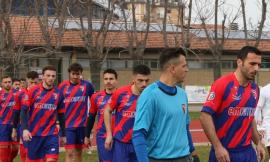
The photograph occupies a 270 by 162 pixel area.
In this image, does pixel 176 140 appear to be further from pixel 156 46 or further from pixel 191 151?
pixel 156 46

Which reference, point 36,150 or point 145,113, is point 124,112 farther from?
point 145,113

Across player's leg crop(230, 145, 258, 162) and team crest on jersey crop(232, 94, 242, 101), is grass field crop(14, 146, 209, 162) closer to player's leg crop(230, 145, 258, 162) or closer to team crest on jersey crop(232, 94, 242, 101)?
player's leg crop(230, 145, 258, 162)

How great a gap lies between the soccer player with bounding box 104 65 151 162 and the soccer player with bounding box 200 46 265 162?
5.88 feet

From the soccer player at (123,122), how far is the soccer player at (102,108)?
4.01ft

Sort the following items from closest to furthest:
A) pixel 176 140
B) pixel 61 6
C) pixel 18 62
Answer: pixel 176 140 → pixel 18 62 → pixel 61 6

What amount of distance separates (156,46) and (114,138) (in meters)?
30.3

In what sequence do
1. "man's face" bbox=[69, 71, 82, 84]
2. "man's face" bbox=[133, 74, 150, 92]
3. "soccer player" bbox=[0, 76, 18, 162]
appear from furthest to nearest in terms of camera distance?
"soccer player" bbox=[0, 76, 18, 162]
"man's face" bbox=[69, 71, 82, 84]
"man's face" bbox=[133, 74, 150, 92]

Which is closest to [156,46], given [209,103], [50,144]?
[50,144]

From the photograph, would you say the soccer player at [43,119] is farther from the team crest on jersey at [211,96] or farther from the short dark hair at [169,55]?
the short dark hair at [169,55]

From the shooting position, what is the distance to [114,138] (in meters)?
8.73

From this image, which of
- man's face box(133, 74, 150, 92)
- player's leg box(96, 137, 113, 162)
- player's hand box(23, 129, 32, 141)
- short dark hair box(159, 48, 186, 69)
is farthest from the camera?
player's hand box(23, 129, 32, 141)

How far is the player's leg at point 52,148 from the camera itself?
10.5m

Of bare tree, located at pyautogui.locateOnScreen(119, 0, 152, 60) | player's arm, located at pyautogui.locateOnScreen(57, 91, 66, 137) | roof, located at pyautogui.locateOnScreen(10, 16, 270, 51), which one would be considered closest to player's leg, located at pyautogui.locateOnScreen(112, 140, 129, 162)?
player's arm, located at pyautogui.locateOnScreen(57, 91, 66, 137)

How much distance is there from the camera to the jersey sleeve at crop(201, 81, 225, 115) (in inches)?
263
